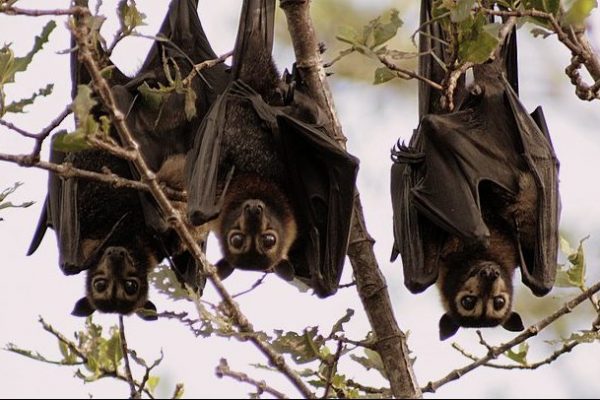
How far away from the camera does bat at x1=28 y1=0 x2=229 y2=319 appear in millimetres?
8883

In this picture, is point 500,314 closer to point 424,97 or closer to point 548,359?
point 548,359

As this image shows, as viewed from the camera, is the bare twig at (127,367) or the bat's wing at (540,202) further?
the bat's wing at (540,202)

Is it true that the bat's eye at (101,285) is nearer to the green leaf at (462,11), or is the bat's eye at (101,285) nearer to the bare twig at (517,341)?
the bare twig at (517,341)

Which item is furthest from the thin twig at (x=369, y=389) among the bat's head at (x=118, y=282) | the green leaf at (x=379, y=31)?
the green leaf at (x=379, y=31)

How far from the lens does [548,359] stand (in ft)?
24.5

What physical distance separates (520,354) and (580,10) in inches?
110

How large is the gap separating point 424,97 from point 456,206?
1400 millimetres

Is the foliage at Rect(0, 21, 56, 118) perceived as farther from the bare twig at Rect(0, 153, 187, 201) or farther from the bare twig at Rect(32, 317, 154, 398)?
the bare twig at Rect(32, 317, 154, 398)

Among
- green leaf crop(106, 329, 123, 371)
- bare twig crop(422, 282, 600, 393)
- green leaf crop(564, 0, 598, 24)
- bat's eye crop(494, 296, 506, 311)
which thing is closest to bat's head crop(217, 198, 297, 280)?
green leaf crop(106, 329, 123, 371)

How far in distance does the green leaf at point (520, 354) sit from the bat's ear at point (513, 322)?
151 cm

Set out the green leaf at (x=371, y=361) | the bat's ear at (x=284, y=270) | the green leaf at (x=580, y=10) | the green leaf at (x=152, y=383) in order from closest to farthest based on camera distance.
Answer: the green leaf at (x=580, y=10) → the green leaf at (x=152, y=383) → the green leaf at (x=371, y=361) → the bat's ear at (x=284, y=270)

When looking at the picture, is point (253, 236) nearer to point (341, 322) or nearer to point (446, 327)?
point (341, 322)

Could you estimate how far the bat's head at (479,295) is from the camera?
8.88 m

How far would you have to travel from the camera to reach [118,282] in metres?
8.90
